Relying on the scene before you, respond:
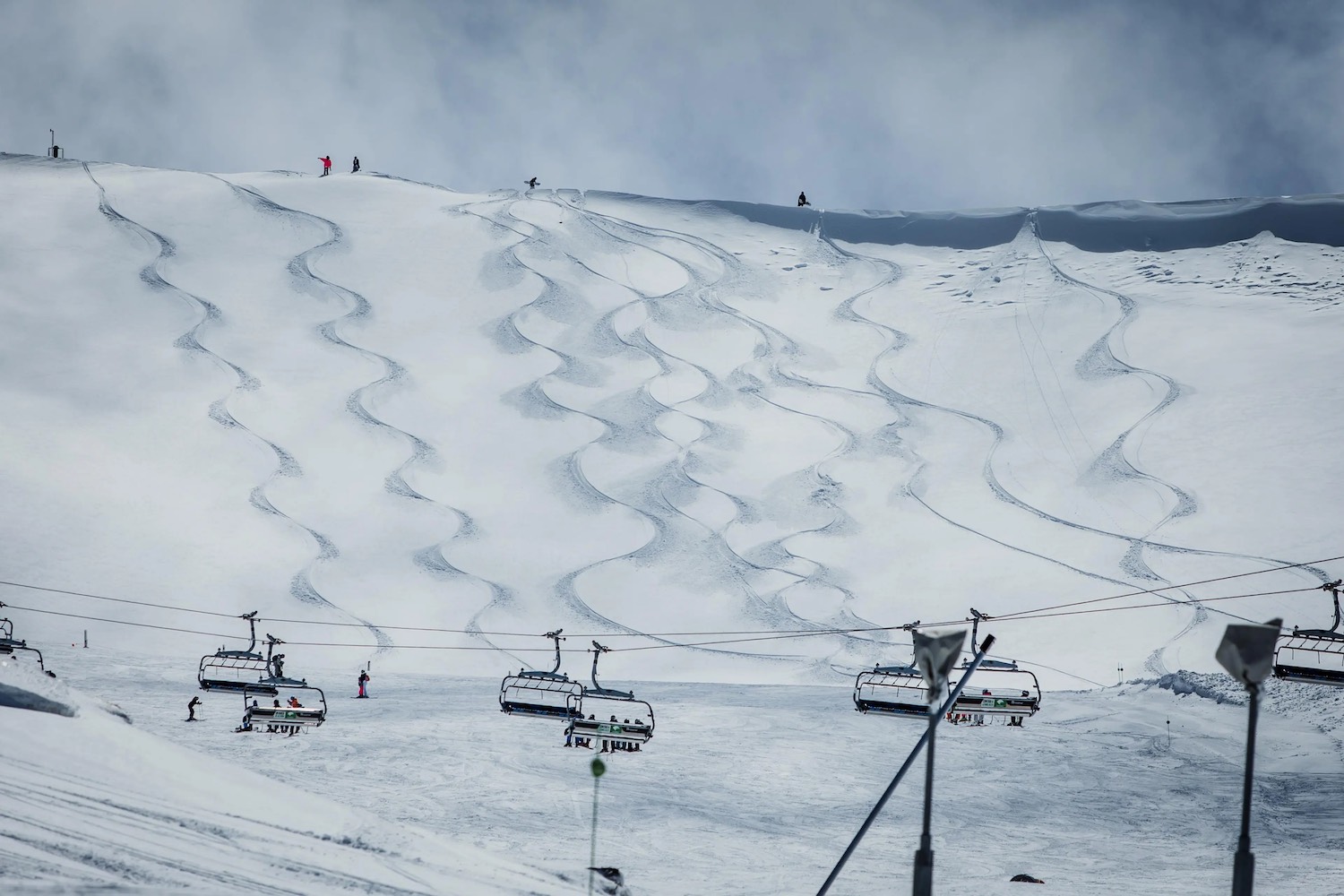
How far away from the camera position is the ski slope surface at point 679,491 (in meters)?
18.5

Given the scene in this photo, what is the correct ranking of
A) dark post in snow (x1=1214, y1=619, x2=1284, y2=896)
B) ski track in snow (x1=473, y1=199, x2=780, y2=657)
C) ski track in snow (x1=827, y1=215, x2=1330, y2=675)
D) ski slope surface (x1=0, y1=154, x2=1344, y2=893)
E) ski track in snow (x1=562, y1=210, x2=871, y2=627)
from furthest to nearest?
ski track in snow (x1=562, y1=210, x2=871, y2=627) → ski track in snow (x1=473, y1=199, x2=780, y2=657) → ski track in snow (x1=827, y1=215, x2=1330, y2=675) → ski slope surface (x1=0, y1=154, x2=1344, y2=893) → dark post in snow (x1=1214, y1=619, x2=1284, y2=896)

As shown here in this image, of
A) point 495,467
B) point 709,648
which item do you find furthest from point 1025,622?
point 495,467

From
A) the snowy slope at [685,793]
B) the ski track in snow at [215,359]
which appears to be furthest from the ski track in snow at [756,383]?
the ski track in snow at [215,359]

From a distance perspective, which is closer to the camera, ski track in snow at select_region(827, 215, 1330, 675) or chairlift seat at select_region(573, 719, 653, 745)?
chairlift seat at select_region(573, 719, 653, 745)

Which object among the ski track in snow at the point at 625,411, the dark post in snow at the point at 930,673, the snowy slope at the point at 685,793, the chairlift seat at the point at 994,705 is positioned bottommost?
the snowy slope at the point at 685,793

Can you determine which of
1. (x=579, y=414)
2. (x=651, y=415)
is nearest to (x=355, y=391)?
(x=579, y=414)

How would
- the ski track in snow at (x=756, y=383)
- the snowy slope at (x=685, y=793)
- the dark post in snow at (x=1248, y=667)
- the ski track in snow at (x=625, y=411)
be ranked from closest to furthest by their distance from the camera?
the dark post in snow at (x=1248, y=667) → the snowy slope at (x=685, y=793) → the ski track in snow at (x=625, y=411) → the ski track in snow at (x=756, y=383)

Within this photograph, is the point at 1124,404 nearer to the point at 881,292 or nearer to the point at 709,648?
the point at 881,292

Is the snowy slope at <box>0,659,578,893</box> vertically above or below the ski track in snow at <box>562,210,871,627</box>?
below

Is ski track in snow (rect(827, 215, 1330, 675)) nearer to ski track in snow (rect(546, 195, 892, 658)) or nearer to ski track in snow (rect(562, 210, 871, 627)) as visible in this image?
ski track in snow (rect(562, 210, 871, 627))

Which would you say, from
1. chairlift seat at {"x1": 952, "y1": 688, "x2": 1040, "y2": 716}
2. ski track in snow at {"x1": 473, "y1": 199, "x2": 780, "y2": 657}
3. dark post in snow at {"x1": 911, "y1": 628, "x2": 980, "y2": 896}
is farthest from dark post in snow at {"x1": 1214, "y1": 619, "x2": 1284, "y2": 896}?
ski track in snow at {"x1": 473, "y1": 199, "x2": 780, "y2": 657}

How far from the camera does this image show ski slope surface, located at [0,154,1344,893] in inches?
727

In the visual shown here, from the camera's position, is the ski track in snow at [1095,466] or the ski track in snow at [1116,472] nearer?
the ski track in snow at [1116,472]

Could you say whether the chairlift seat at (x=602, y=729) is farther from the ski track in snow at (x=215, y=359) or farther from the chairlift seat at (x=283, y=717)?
the ski track in snow at (x=215, y=359)
